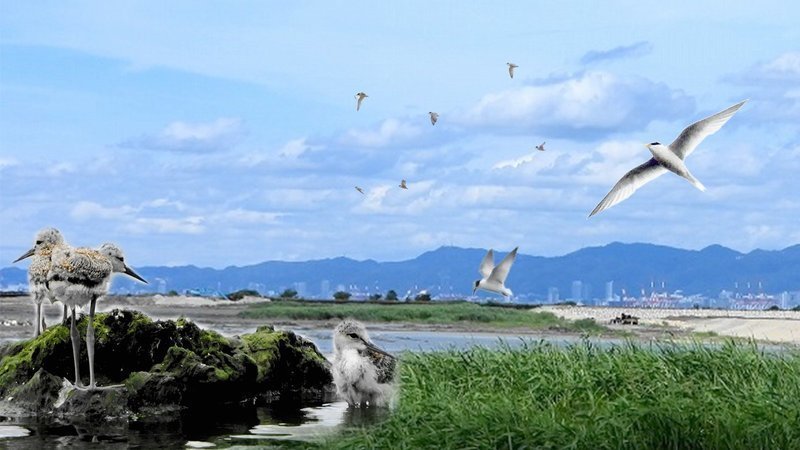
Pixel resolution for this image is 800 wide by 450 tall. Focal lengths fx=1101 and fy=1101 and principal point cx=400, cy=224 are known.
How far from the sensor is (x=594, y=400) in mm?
12219

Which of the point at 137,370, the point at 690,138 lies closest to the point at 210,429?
the point at 137,370

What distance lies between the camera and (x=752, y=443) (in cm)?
1032

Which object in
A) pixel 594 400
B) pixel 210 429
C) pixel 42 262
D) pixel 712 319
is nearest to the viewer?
pixel 594 400

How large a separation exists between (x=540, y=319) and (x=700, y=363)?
34494 mm

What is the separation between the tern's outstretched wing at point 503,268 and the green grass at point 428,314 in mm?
25035

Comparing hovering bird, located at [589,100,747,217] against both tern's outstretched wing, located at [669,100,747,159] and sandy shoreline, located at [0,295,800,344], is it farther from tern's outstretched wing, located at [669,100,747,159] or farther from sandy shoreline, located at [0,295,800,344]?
sandy shoreline, located at [0,295,800,344]

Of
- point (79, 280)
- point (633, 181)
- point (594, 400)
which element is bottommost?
point (594, 400)

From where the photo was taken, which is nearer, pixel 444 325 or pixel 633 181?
pixel 633 181

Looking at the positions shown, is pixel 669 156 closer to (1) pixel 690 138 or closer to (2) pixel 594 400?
(1) pixel 690 138

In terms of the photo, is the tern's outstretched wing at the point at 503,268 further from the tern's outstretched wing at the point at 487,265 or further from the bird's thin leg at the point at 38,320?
the bird's thin leg at the point at 38,320

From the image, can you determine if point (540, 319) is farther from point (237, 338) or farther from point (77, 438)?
point (77, 438)

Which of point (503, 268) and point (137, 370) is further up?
point (503, 268)

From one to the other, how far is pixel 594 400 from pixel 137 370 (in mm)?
7401

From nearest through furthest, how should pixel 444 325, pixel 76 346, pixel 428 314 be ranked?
pixel 76 346
pixel 444 325
pixel 428 314
